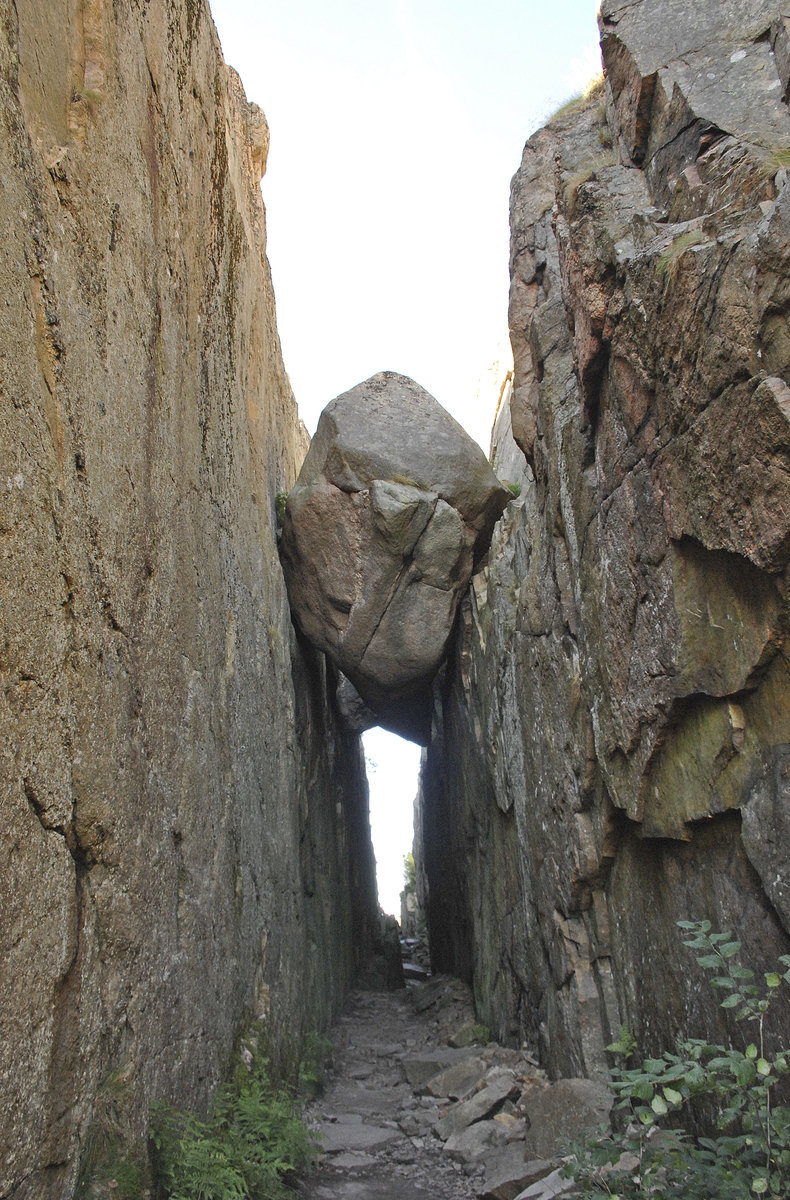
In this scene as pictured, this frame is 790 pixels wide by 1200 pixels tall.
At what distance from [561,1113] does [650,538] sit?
336cm

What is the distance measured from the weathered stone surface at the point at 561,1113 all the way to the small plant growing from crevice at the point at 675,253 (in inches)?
175

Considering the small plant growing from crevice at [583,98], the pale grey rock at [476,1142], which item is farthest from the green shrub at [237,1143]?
the small plant growing from crevice at [583,98]

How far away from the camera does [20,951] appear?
2332 mm

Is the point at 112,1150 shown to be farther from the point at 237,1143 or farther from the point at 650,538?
the point at 650,538

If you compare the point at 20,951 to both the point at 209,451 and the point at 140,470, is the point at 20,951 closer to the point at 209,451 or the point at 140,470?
the point at 140,470

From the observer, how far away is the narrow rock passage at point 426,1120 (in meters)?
4.69

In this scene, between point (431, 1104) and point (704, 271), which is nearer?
point (704, 271)

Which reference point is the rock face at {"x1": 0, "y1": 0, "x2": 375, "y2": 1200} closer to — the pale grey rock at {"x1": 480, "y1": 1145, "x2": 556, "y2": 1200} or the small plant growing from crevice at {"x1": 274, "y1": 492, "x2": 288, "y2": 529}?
the pale grey rock at {"x1": 480, "y1": 1145, "x2": 556, "y2": 1200}

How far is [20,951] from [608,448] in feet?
14.4

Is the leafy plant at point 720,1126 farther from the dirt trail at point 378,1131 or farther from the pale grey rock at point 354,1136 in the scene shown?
the pale grey rock at point 354,1136

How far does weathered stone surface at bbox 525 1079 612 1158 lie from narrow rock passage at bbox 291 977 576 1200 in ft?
0.42

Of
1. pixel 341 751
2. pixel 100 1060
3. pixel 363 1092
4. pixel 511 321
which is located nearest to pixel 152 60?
pixel 511 321

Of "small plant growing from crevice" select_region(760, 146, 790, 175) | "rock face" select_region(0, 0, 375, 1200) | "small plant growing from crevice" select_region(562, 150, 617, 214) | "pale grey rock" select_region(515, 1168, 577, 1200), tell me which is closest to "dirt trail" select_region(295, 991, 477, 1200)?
"pale grey rock" select_region(515, 1168, 577, 1200)

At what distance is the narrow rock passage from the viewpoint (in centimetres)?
469
